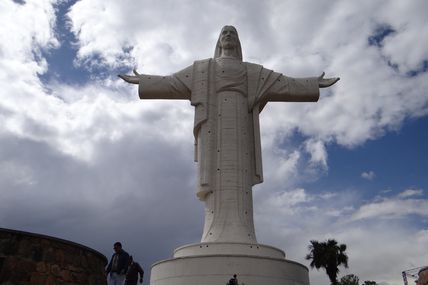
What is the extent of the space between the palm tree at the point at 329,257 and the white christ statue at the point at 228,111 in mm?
17845

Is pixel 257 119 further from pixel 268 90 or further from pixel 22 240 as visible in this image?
pixel 22 240

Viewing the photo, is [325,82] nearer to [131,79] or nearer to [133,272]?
[131,79]

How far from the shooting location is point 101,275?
20.9 feet

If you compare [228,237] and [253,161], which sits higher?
[253,161]

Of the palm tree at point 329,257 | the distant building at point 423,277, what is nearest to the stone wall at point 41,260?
the distant building at point 423,277

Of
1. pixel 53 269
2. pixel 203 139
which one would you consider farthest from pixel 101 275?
pixel 203 139

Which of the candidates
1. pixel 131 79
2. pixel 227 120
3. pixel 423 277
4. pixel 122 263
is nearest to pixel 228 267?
pixel 122 263

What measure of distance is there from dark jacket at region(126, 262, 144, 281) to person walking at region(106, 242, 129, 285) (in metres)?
0.13

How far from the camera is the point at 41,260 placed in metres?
5.38

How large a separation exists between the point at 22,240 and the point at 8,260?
27 cm

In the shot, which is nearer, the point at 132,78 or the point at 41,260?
the point at 41,260

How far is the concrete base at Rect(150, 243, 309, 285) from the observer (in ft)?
30.9

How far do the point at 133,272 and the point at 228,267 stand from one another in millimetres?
3165

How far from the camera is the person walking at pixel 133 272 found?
6770 millimetres
